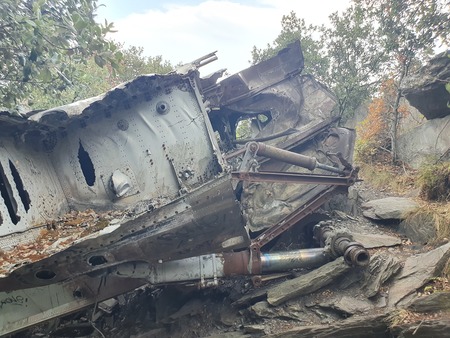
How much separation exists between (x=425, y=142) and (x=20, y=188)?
11480mm

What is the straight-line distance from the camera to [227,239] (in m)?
5.39

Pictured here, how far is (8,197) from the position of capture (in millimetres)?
4801

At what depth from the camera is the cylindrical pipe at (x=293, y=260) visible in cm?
634

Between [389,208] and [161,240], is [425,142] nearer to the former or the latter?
[389,208]

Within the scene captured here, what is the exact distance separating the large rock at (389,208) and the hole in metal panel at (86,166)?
6.59 m

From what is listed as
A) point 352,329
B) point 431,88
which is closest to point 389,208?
point 352,329

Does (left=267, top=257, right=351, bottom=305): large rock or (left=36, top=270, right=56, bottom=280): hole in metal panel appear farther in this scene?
(left=267, top=257, right=351, bottom=305): large rock

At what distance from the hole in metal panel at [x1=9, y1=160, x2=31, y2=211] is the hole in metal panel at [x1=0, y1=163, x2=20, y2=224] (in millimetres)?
199

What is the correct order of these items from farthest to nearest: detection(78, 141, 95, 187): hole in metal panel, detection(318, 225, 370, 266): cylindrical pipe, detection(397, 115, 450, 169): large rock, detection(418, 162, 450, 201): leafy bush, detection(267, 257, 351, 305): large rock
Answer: detection(397, 115, 450, 169): large rock, detection(418, 162, 450, 201): leafy bush, detection(78, 141, 95, 187): hole in metal panel, detection(267, 257, 351, 305): large rock, detection(318, 225, 370, 266): cylindrical pipe

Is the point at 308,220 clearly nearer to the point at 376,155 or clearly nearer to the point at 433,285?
the point at 433,285

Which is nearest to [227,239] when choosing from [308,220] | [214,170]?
[214,170]

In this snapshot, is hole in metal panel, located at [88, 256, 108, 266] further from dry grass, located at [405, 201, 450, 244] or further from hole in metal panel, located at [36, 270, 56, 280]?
→ dry grass, located at [405, 201, 450, 244]

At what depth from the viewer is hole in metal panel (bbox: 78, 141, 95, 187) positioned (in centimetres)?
610

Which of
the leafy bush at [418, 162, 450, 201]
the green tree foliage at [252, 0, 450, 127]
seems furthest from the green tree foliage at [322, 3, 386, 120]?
the leafy bush at [418, 162, 450, 201]
